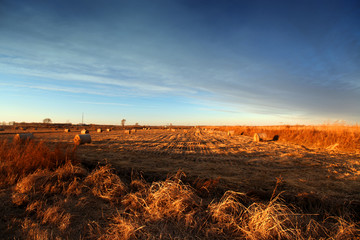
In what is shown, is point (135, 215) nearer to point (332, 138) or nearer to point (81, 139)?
point (81, 139)

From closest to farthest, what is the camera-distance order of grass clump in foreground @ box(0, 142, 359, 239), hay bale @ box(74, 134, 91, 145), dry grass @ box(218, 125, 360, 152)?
1. grass clump in foreground @ box(0, 142, 359, 239)
2. dry grass @ box(218, 125, 360, 152)
3. hay bale @ box(74, 134, 91, 145)

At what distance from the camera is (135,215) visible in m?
3.43

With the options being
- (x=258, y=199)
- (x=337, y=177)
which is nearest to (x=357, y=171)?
(x=337, y=177)

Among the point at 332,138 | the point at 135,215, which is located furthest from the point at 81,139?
the point at 332,138

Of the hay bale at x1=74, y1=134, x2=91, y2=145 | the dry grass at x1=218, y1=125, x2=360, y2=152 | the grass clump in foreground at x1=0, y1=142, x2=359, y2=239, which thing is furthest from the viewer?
the hay bale at x1=74, y1=134, x2=91, y2=145

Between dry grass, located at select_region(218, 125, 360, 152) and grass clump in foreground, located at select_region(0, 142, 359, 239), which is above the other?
dry grass, located at select_region(218, 125, 360, 152)

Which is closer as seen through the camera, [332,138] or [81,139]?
[332,138]

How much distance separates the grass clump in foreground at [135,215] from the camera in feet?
9.45

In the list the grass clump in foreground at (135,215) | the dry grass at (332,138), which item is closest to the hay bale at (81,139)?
the grass clump in foreground at (135,215)

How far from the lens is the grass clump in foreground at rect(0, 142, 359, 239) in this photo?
9.45ft

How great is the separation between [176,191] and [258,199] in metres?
1.98

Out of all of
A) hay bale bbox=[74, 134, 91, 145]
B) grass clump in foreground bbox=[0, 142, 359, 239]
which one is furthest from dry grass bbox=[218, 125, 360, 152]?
hay bale bbox=[74, 134, 91, 145]

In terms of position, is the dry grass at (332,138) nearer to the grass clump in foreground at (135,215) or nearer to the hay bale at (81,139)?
the grass clump in foreground at (135,215)

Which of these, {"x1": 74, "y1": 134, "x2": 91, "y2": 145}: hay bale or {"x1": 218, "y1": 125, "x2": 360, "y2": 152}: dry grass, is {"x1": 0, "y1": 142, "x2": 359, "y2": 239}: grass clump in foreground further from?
{"x1": 218, "y1": 125, "x2": 360, "y2": 152}: dry grass
